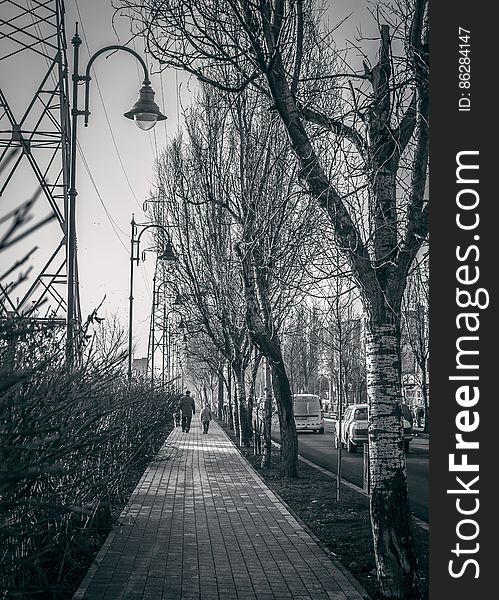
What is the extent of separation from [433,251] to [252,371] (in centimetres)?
2523

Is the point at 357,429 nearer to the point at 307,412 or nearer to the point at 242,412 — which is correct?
the point at 242,412

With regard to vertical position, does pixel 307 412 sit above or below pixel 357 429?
above

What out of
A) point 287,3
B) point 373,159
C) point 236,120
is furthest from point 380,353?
point 236,120

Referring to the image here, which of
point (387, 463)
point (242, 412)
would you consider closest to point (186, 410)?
point (242, 412)

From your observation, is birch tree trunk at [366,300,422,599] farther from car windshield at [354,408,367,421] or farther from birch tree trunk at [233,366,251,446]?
birch tree trunk at [233,366,251,446]

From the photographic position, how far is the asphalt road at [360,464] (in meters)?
17.1

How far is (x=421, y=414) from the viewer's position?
1969 inches

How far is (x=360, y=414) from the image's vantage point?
30.8 meters

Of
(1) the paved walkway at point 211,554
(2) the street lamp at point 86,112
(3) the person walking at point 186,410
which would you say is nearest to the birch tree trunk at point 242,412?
(3) the person walking at point 186,410

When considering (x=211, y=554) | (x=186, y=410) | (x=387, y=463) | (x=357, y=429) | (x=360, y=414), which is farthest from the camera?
(x=186, y=410)

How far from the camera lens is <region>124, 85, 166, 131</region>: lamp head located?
1441cm

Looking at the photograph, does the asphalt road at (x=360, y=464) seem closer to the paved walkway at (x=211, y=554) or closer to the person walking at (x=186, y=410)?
the paved walkway at (x=211, y=554)

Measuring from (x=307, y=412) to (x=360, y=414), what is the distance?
14937 millimetres

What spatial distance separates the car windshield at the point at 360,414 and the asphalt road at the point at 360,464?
1182mm
